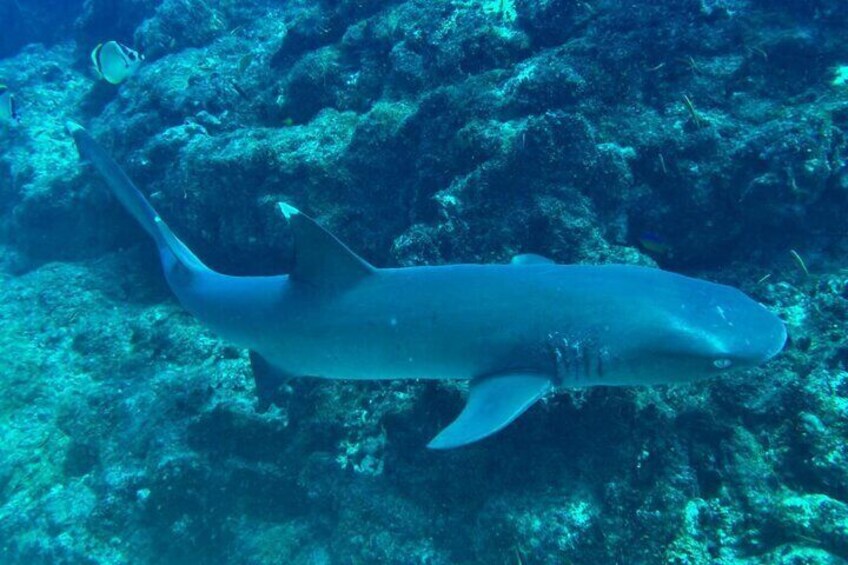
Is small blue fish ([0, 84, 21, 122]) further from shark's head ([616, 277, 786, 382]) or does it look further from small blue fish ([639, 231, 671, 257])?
shark's head ([616, 277, 786, 382])

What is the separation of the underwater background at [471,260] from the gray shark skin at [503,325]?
→ 637mm

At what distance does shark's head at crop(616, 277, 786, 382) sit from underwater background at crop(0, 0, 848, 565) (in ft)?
1.91

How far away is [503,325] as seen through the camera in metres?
2.72

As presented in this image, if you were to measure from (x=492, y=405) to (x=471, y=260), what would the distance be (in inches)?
Answer: 77.1

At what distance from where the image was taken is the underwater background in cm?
298

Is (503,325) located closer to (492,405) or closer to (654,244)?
(492,405)

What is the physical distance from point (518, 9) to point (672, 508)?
19.0ft

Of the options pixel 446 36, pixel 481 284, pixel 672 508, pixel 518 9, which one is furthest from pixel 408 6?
pixel 672 508

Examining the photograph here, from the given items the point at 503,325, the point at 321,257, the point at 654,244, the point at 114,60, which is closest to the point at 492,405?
the point at 503,325

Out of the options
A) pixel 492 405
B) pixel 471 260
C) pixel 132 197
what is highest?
pixel 132 197

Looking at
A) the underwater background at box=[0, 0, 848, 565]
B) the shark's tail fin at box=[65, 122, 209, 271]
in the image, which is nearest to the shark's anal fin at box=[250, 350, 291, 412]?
the underwater background at box=[0, 0, 848, 565]

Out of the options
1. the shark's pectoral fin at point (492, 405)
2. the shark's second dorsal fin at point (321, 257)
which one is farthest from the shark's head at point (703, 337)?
the shark's second dorsal fin at point (321, 257)

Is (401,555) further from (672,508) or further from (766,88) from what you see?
(766,88)

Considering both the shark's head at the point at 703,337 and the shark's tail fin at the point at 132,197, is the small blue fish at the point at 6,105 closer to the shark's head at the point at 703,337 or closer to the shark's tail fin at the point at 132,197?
the shark's tail fin at the point at 132,197
